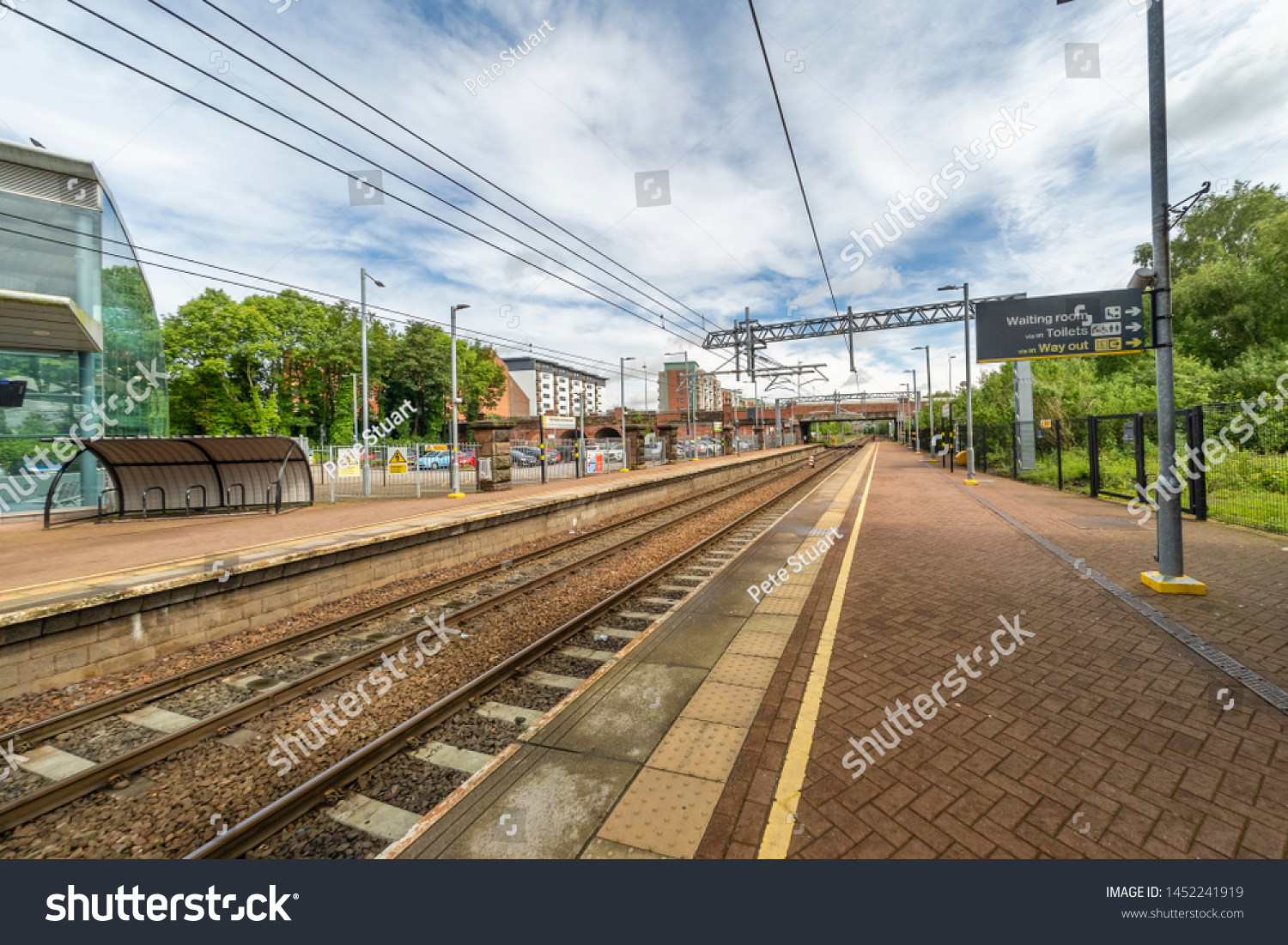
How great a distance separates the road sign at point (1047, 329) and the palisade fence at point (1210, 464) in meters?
2.22

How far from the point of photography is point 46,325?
14.5 m

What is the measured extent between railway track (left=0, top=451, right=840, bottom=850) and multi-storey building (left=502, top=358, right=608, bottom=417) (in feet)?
335

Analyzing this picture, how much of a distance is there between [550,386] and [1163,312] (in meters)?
132

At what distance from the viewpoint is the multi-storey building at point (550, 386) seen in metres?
120

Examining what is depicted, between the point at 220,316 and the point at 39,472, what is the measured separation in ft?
97.5

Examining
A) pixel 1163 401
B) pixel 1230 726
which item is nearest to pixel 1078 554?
pixel 1163 401

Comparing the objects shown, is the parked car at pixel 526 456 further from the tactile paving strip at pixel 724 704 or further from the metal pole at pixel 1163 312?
the metal pole at pixel 1163 312

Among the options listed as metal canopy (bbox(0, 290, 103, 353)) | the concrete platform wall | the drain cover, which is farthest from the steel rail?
metal canopy (bbox(0, 290, 103, 353))

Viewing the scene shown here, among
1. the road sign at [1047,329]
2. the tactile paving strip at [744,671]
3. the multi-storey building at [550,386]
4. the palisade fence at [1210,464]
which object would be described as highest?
the multi-storey building at [550,386]

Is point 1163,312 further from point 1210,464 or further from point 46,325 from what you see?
point 46,325

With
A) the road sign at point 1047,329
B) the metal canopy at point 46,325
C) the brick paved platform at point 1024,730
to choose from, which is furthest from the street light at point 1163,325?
the metal canopy at point 46,325

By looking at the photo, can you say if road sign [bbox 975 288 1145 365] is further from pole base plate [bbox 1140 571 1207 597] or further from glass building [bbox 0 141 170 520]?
glass building [bbox 0 141 170 520]

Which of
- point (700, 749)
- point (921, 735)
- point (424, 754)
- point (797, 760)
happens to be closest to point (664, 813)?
point (700, 749)
